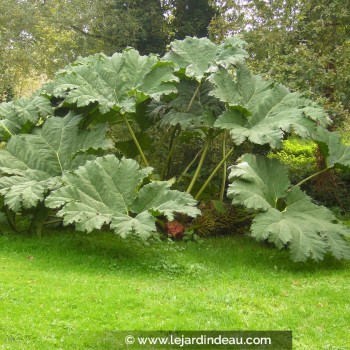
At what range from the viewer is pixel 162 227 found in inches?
274

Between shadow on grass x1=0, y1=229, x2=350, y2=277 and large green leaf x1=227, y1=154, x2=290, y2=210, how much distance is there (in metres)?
0.67

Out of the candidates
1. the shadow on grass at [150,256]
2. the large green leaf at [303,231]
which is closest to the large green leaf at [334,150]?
the large green leaf at [303,231]

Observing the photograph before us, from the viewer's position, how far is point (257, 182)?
19.8 feet

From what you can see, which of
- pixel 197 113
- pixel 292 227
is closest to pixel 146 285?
pixel 292 227

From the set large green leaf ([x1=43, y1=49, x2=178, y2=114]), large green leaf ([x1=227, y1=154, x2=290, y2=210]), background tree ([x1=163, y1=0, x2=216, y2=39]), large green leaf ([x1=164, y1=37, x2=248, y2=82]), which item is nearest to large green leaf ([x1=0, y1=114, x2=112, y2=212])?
large green leaf ([x1=43, y1=49, x2=178, y2=114])

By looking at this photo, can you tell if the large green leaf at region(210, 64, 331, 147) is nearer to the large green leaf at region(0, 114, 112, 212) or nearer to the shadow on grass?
the shadow on grass

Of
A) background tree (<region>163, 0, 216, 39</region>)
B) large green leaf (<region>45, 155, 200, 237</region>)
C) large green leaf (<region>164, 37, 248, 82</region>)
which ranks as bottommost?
large green leaf (<region>45, 155, 200, 237</region>)

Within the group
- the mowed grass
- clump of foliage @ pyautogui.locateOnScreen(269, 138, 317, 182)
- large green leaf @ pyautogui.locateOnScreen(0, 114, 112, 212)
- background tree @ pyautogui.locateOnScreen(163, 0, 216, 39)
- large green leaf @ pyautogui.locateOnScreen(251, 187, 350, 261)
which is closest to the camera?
the mowed grass

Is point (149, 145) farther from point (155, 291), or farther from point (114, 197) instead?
point (155, 291)

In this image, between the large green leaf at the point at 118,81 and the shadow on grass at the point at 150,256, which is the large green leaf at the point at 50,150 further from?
the shadow on grass at the point at 150,256

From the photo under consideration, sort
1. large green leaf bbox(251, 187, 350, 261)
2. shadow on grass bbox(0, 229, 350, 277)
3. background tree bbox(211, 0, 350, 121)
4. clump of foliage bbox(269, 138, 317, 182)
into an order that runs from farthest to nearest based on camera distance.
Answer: clump of foliage bbox(269, 138, 317, 182) < background tree bbox(211, 0, 350, 121) < shadow on grass bbox(0, 229, 350, 277) < large green leaf bbox(251, 187, 350, 261)

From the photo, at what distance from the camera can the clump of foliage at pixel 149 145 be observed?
564 cm

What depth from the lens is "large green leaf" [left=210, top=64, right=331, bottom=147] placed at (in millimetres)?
6270

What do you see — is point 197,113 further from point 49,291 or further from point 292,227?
point 49,291
